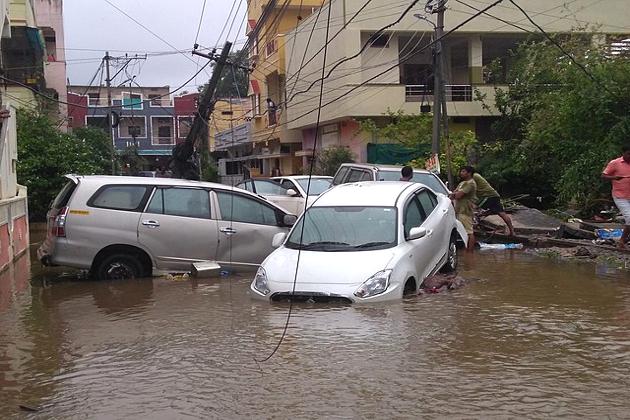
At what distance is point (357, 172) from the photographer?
15.2 meters

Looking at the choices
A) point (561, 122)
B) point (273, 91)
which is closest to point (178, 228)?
point (561, 122)

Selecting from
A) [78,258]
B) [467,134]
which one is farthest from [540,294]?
[467,134]

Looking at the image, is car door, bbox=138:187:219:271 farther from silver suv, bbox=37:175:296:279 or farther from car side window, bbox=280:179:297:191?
car side window, bbox=280:179:297:191

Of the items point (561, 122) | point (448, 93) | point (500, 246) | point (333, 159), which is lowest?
point (500, 246)

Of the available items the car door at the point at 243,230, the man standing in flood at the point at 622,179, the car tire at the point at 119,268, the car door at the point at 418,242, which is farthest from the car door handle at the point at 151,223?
the man standing in flood at the point at 622,179

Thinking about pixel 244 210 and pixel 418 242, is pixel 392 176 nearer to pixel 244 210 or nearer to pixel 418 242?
pixel 244 210

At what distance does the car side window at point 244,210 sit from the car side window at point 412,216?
2422mm

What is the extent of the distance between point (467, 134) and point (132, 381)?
68.7ft

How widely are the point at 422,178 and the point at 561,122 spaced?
565cm

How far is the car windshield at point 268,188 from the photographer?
16656mm

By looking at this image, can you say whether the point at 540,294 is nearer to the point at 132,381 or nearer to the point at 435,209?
the point at 435,209

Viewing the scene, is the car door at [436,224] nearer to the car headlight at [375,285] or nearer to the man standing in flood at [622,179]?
the car headlight at [375,285]

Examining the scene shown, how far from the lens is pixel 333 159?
95.5 ft

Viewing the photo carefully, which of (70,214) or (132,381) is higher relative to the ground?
(70,214)
